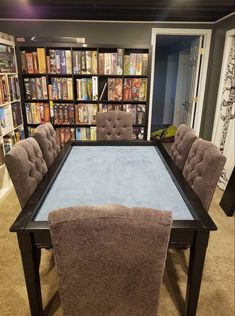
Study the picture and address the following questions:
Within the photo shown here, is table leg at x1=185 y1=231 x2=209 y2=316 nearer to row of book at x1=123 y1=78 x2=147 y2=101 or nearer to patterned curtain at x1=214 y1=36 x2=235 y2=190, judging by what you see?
patterned curtain at x1=214 y1=36 x2=235 y2=190

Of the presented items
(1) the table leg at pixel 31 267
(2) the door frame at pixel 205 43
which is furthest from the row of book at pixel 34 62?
(1) the table leg at pixel 31 267

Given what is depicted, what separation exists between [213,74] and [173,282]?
3095 mm

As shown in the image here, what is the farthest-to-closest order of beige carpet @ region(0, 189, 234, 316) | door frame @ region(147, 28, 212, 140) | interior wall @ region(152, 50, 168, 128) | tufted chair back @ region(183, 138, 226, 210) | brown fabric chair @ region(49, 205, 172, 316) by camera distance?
interior wall @ region(152, 50, 168, 128), door frame @ region(147, 28, 212, 140), beige carpet @ region(0, 189, 234, 316), tufted chair back @ region(183, 138, 226, 210), brown fabric chair @ region(49, 205, 172, 316)

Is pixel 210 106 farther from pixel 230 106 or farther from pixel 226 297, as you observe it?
pixel 226 297

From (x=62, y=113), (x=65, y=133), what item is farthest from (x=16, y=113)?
(x=65, y=133)

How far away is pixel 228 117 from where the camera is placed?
312cm

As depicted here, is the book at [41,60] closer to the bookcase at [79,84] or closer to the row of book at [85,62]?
the bookcase at [79,84]

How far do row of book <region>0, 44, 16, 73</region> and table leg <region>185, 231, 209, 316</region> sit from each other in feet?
9.39

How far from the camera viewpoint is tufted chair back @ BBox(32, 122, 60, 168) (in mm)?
1976

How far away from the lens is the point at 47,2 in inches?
102

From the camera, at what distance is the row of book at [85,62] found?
326cm

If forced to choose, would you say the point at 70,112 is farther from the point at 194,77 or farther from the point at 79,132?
the point at 194,77

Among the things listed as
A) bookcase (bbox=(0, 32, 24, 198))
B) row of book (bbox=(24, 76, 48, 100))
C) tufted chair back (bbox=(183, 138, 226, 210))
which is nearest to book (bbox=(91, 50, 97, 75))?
row of book (bbox=(24, 76, 48, 100))

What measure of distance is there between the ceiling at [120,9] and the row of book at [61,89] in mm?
843
